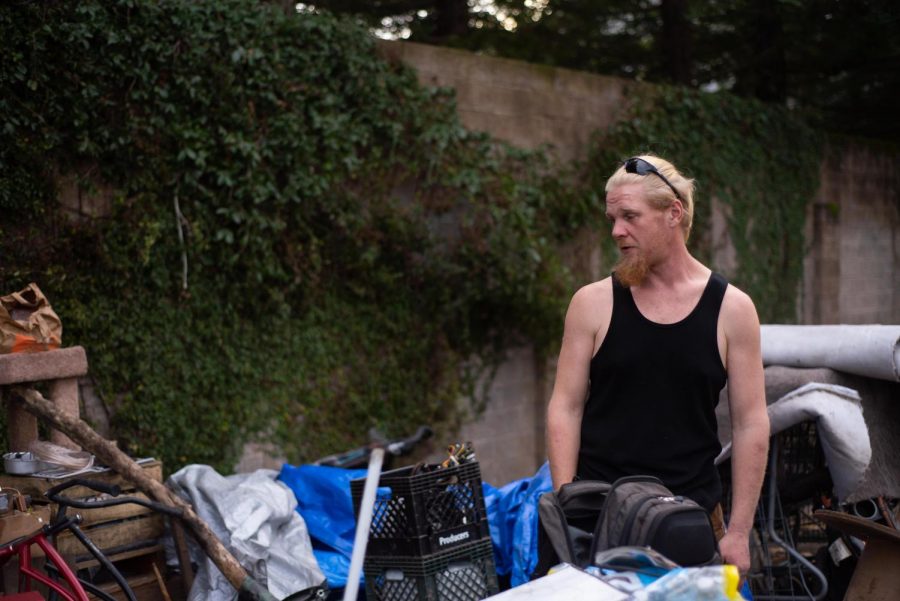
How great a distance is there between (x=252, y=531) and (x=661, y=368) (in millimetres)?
2330

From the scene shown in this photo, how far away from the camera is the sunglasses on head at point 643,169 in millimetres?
2941

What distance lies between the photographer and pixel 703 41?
14211 millimetres

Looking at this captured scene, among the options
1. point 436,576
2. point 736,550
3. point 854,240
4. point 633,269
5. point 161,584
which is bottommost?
point 161,584

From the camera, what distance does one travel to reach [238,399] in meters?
5.91

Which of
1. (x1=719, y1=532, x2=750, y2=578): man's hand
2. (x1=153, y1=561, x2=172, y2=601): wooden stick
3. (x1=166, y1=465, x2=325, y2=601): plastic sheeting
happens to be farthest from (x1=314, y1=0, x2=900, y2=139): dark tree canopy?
(x1=719, y1=532, x2=750, y2=578): man's hand

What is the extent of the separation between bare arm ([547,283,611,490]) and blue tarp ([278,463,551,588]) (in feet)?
4.83

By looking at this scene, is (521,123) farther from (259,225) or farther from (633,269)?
(633,269)

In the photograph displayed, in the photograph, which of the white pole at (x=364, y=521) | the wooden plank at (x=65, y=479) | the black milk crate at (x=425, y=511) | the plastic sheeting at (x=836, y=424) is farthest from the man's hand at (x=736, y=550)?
the wooden plank at (x=65, y=479)

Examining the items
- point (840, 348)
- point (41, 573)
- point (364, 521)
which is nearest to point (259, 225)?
point (41, 573)

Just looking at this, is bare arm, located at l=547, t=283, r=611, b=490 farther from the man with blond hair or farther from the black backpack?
the black backpack

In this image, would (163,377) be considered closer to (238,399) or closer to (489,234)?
(238,399)

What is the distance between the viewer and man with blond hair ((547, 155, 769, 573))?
2889 millimetres

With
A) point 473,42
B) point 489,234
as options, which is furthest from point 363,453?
point 473,42

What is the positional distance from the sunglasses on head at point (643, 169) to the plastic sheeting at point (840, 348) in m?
1.89
